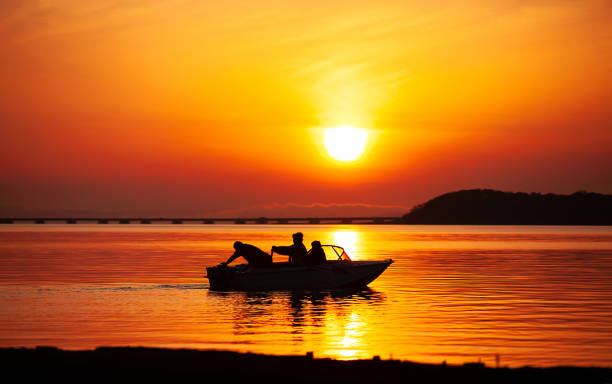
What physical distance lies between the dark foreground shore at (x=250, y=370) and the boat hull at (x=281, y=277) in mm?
20951

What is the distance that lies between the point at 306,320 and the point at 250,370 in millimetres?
13863

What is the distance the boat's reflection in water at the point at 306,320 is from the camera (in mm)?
24406

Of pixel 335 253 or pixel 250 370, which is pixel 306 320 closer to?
pixel 250 370

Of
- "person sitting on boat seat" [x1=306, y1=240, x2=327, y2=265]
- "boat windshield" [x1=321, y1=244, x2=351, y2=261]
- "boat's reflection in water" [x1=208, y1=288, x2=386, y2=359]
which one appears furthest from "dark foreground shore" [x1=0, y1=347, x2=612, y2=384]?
"person sitting on boat seat" [x1=306, y1=240, x2=327, y2=265]

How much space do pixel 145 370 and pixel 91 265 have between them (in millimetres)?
52018

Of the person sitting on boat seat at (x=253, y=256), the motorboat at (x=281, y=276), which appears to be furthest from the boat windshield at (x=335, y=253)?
the person sitting on boat seat at (x=253, y=256)

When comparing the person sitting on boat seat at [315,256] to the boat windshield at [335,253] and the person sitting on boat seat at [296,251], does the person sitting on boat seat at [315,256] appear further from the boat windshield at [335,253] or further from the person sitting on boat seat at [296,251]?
the boat windshield at [335,253]

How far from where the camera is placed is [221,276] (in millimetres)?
40312

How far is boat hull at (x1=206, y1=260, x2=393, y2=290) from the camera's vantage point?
4006 cm

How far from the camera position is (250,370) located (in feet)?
56.0

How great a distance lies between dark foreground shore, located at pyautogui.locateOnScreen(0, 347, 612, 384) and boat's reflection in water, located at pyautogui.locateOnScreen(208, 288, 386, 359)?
165 inches

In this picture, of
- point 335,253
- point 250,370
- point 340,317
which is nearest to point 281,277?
point 340,317

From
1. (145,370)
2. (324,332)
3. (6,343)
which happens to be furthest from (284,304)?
(145,370)

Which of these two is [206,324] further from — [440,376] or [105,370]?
[440,376]
